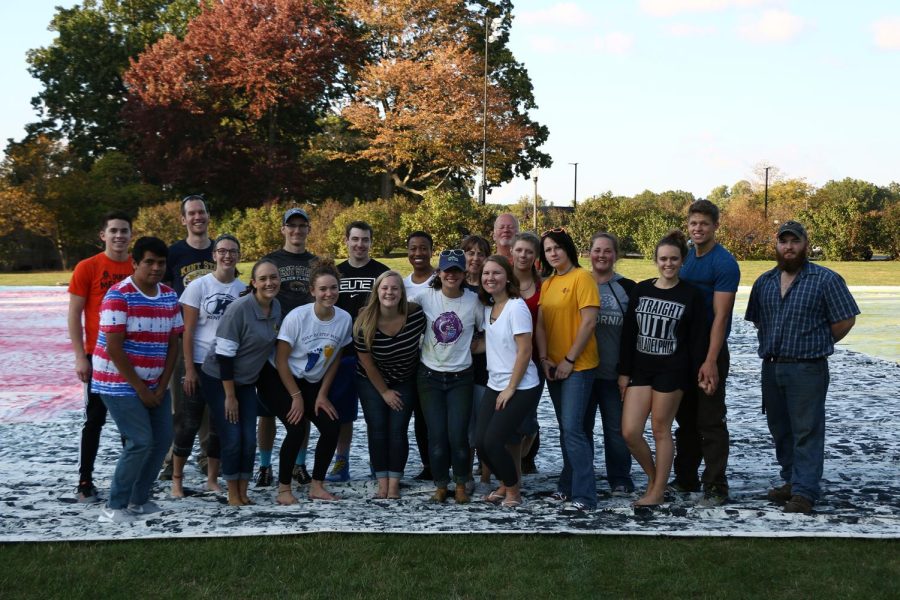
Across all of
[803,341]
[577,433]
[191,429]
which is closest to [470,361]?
[577,433]

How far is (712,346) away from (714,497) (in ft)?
3.03

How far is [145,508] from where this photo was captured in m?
5.00

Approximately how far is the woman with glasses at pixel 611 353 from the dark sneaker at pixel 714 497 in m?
0.47

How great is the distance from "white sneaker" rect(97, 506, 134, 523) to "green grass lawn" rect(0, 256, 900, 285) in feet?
60.4

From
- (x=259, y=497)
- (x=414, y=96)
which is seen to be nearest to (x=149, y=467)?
(x=259, y=497)

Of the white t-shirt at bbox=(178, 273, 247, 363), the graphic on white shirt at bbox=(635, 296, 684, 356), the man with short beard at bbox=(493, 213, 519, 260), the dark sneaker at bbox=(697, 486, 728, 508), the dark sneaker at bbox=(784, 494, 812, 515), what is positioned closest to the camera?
the dark sneaker at bbox=(784, 494, 812, 515)

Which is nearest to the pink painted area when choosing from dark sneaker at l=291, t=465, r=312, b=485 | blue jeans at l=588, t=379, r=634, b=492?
dark sneaker at l=291, t=465, r=312, b=485

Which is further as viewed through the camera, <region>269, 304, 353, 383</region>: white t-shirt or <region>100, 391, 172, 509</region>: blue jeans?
<region>269, 304, 353, 383</region>: white t-shirt

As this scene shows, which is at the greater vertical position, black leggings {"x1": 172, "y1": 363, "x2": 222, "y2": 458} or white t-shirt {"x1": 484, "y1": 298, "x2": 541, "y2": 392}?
white t-shirt {"x1": 484, "y1": 298, "x2": 541, "y2": 392}

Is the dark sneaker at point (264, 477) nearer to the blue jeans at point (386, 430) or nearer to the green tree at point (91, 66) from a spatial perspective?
the blue jeans at point (386, 430)

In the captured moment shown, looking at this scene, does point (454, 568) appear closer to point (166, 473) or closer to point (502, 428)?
point (502, 428)

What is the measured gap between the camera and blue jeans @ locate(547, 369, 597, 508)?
5055 millimetres

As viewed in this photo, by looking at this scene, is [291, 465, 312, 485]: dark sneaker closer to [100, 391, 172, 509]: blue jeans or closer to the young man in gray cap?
the young man in gray cap

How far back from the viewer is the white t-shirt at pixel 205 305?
534 centimetres
